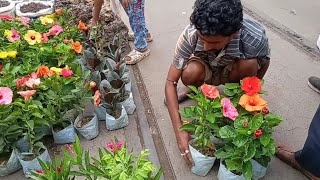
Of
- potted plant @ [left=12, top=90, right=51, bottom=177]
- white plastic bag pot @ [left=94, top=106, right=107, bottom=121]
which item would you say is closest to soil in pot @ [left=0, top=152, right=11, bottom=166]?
potted plant @ [left=12, top=90, right=51, bottom=177]

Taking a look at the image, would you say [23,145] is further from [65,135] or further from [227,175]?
[227,175]

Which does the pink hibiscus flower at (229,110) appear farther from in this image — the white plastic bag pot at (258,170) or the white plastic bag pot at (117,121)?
the white plastic bag pot at (117,121)

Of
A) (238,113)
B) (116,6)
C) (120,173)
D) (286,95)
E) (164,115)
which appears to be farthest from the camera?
(116,6)

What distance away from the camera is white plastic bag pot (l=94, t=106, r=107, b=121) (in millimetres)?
2460

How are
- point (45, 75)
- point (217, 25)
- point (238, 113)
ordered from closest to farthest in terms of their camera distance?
point (217, 25) → point (238, 113) → point (45, 75)

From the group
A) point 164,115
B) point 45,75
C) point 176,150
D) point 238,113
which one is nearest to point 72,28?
point 45,75

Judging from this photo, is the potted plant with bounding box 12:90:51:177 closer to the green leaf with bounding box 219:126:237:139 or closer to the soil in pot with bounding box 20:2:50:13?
the green leaf with bounding box 219:126:237:139

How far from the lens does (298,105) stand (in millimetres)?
2719

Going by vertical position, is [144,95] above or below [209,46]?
below

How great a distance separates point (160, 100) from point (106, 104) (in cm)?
57

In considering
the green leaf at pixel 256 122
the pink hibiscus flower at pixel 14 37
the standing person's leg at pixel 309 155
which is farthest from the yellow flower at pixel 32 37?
the standing person's leg at pixel 309 155

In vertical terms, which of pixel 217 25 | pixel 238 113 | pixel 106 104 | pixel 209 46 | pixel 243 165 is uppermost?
pixel 217 25

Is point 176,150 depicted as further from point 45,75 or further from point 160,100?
point 45,75

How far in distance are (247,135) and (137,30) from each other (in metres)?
1.79
